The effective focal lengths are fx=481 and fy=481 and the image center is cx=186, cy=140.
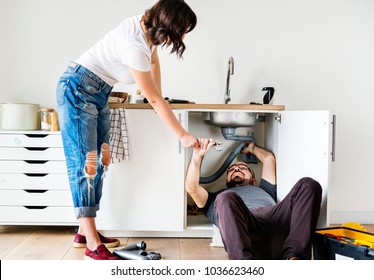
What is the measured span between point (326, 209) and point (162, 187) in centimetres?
94

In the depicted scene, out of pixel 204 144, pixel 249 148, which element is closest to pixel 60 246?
pixel 204 144

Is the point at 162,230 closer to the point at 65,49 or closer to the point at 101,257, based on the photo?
the point at 101,257

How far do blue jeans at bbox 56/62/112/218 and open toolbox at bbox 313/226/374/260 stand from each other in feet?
3.36

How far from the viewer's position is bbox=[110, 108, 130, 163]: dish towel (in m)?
2.58

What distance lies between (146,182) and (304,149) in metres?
0.89

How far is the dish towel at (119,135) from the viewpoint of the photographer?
2582mm

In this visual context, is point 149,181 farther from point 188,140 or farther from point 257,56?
point 257,56

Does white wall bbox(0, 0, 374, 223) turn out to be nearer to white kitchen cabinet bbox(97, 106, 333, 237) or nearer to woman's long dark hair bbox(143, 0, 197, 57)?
white kitchen cabinet bbox(97, 106, 333, 237)

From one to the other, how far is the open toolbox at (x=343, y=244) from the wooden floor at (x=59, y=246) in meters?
0.56

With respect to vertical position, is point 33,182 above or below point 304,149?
below

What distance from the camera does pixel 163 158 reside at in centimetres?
263

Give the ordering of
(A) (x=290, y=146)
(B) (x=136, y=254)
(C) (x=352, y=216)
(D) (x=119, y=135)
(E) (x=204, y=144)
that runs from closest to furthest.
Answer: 1. (E) (x=204, y=144)
2. (B) (x=136, y=254)
3. (A) (x=290, y=146)
4. (D) (x=119, y=135)
5. (C) (x=352, y=216)

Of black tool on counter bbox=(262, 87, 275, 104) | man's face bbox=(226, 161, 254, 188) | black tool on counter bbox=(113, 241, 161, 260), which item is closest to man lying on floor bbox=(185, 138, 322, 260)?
man's face bbox=(226, 161, 254, 188)

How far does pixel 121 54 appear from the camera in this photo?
6.95 ft
